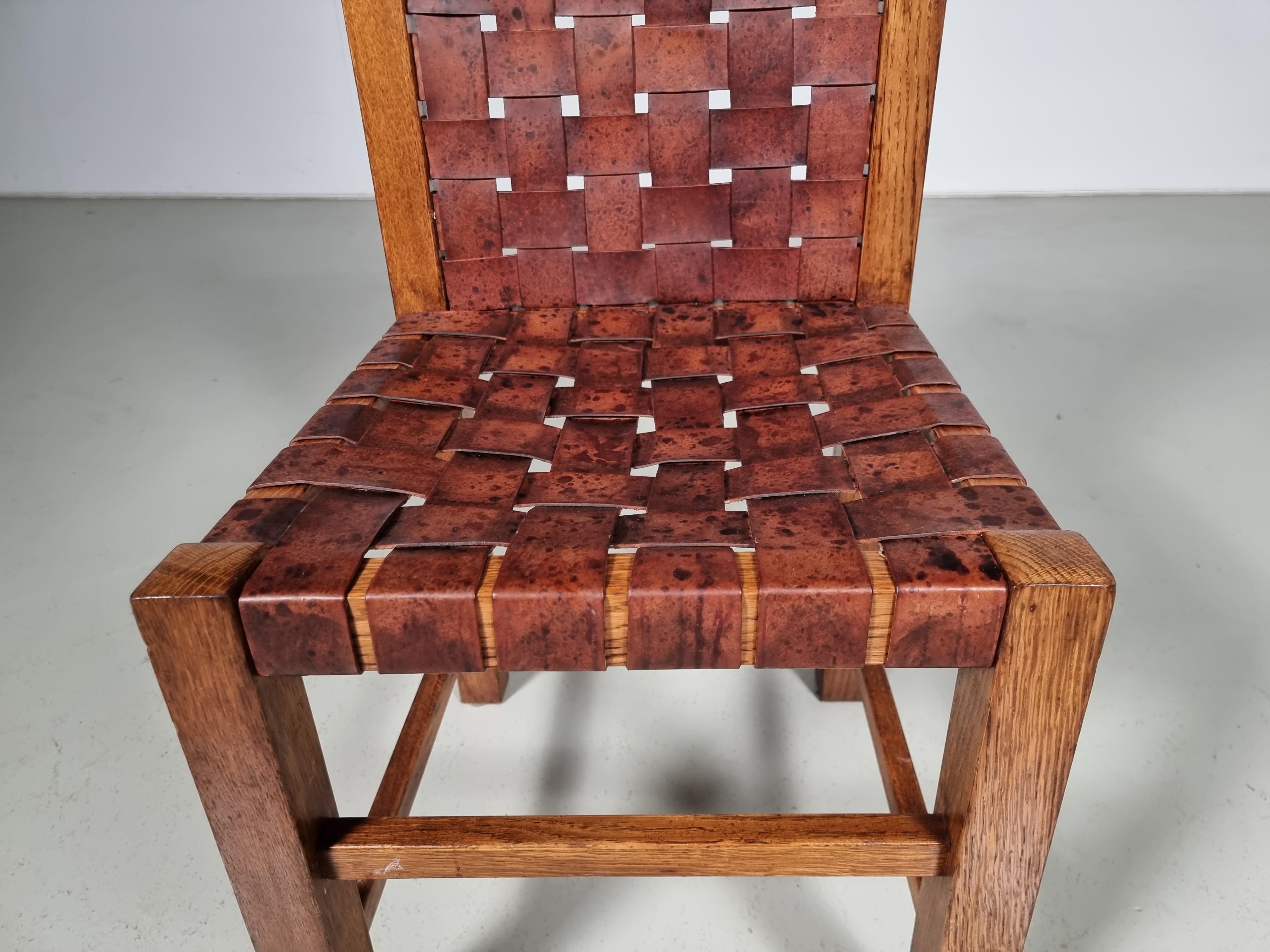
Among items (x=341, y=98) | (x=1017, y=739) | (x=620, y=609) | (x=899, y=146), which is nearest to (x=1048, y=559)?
(x=1017, y=739)

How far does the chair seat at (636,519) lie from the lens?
0.61 metres

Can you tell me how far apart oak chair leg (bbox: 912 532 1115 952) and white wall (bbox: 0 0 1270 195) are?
9.69 feet

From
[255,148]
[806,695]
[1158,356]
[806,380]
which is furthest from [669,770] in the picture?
[255,148]

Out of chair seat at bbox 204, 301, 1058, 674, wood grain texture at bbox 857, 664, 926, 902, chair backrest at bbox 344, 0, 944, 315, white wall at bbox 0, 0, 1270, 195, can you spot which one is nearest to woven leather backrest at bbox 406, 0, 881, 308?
chair backrest at bbox 344, 0, 944, 315

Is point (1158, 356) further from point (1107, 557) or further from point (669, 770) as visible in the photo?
point (669, 770)

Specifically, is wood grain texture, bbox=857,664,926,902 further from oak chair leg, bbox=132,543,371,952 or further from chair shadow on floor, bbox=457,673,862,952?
oak chair leg, bbox=132,543,371,952

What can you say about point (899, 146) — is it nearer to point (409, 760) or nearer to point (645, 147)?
point (645, 147)

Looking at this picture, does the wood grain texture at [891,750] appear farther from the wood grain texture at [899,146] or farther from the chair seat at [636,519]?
the wood grain texture at [899,146]

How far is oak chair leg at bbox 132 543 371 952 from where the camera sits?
2.01 feet

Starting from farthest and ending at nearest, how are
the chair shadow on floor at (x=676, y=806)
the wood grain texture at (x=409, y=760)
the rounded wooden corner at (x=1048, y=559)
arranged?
the chair shadow on floor at (x=676, y=806), the wood grain texture at (x=409, y=760), the rounded wooden corner at (x=1048, y=559)

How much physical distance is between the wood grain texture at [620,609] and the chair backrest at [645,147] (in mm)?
463

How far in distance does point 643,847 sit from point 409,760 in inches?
12.5

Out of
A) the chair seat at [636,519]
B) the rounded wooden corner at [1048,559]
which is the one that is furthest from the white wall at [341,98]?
the rounded wooden corner at [1048,559]

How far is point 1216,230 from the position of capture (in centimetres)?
288
